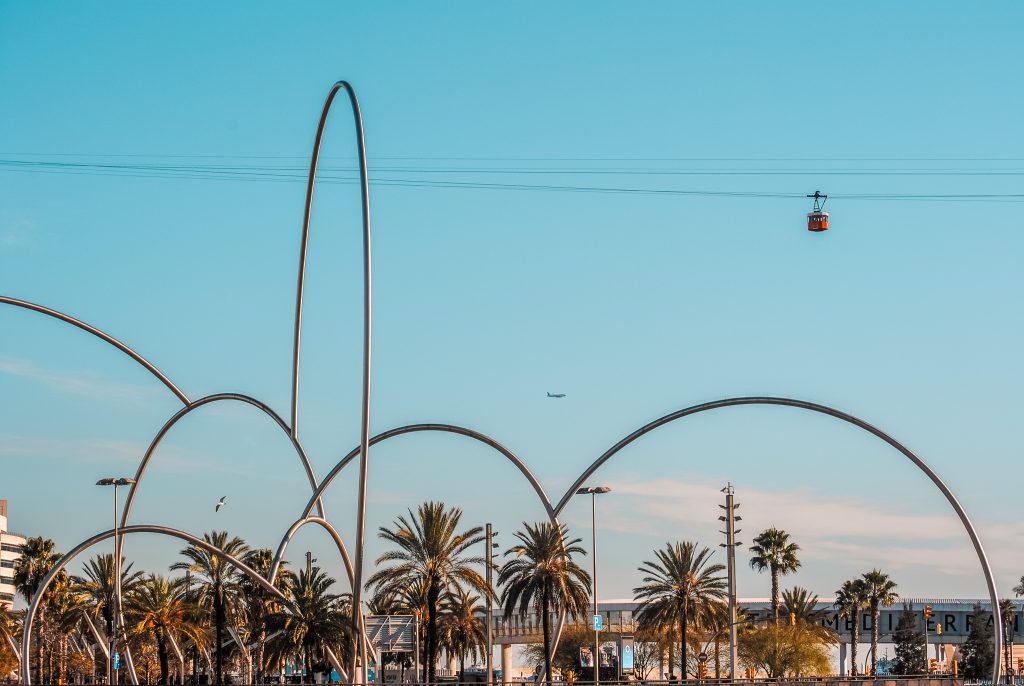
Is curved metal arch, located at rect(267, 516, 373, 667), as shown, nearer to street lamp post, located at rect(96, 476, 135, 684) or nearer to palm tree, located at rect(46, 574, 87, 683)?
street lamp post, located at rect(96, 476, 135, 684)

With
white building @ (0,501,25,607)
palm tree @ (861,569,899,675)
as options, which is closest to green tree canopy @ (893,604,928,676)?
palm tree @ (861,569,899,675)

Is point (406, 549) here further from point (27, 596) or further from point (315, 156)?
point (27, 596)

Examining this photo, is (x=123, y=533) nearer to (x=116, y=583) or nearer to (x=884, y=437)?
(x=116, y=583)

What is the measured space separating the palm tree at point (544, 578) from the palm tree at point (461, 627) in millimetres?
2282

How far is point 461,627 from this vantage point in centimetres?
7031

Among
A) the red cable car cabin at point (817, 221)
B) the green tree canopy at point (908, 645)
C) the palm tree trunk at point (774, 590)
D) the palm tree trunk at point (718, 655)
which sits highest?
the red cable car cabin at point (817, 221)

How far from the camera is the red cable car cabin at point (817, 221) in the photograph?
145 feet

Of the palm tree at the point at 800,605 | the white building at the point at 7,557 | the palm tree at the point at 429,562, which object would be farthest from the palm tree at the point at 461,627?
the white building at the point at 7,557

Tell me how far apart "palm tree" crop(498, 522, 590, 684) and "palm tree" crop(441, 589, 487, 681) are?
228cm

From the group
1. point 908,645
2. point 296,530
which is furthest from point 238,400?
point 908,645

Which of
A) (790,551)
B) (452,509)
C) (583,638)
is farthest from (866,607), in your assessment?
(452,509)

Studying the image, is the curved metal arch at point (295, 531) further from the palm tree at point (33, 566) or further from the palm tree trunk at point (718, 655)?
the palm tree at point (33, 566)

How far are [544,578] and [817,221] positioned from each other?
84.7 feet

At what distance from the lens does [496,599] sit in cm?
6150
